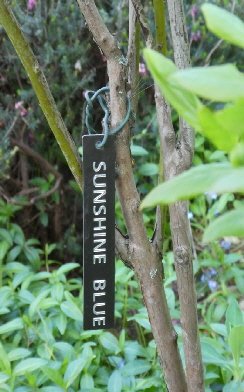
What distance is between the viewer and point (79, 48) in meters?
1.92

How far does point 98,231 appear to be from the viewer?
0.72 meters

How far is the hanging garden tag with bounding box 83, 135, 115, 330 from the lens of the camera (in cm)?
68

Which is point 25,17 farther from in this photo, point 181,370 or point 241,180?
point 241,180

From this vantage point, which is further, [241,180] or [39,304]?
[39,304]

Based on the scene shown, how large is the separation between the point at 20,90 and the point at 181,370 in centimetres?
143

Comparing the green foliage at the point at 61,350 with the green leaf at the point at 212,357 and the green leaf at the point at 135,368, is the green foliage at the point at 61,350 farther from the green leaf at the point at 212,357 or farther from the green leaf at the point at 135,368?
the green leaf at the point at 212,357

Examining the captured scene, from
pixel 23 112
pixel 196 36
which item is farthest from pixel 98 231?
pixel 196 36

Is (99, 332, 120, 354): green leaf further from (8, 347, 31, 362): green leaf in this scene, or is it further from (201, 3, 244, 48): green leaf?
(201, 3, 244, 48): green leaf

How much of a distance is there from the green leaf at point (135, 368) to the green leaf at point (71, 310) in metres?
0.18

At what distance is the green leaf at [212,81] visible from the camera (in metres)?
0.24

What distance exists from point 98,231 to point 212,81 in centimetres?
49

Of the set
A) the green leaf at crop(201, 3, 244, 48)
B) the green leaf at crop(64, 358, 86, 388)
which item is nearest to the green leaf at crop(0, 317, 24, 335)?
the green leaf at crop(64, 358, 86, 388)

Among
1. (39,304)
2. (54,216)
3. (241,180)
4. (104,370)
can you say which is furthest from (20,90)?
(241,180)

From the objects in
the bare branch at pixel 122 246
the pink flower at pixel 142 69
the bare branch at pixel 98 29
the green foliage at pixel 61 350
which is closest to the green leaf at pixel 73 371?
the green foliage at pixel 61 350
